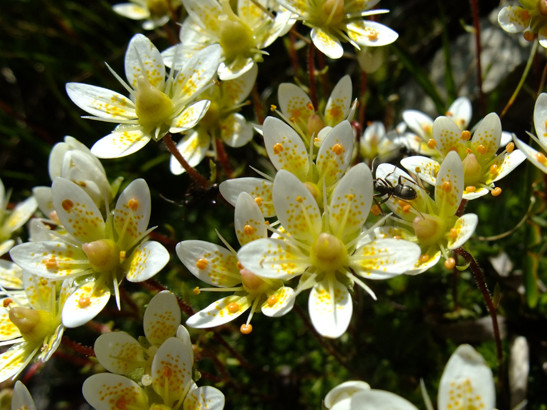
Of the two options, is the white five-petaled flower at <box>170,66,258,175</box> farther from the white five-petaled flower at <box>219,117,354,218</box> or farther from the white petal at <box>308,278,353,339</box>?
the white petal at <box>308,278,353,339</box>

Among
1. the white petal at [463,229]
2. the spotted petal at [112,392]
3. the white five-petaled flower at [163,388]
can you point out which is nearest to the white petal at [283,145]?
the white petal at [463,229]

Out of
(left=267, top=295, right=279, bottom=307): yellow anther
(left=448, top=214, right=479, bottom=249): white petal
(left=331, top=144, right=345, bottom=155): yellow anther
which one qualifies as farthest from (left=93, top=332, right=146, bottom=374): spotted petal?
(left=448, top=214, right=479, bottom=249): white petal

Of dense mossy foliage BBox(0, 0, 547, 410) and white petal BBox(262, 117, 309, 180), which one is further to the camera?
white petal BBox(262, 117, 309, 180)

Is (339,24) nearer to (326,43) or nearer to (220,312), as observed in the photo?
(326,43)

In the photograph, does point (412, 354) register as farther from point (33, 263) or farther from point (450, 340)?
point (33, 263)

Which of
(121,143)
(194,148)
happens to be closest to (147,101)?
(121,143)

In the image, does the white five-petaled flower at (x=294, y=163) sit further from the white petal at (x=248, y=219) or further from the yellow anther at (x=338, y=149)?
the white petal at (x=248, y=219)
